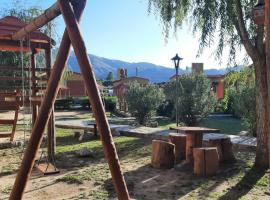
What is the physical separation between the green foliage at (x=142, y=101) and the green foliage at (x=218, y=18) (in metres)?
10.5

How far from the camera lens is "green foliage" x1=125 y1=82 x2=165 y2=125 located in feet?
58.3

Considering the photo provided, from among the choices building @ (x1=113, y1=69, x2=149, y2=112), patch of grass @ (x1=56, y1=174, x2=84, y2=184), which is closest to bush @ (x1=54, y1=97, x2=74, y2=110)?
building @ (x1=113, y1=69, x2=149, y2=112)

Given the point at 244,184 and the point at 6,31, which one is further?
the point at 6,31

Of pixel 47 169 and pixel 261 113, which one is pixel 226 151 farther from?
pixel 47 169

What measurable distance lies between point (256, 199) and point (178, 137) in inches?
107

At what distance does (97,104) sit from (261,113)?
4.13 meters

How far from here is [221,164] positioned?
661 centimetres

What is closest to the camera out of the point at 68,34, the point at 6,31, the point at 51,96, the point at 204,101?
the point at 68,34

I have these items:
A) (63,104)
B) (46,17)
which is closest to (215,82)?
(63,104)

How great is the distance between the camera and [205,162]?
5.80m

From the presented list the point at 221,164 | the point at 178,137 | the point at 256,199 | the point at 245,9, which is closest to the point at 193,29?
the point at 245,9

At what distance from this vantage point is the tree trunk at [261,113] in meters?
6.05

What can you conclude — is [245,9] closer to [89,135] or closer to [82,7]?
[82,7]

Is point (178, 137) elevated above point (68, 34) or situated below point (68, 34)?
below
